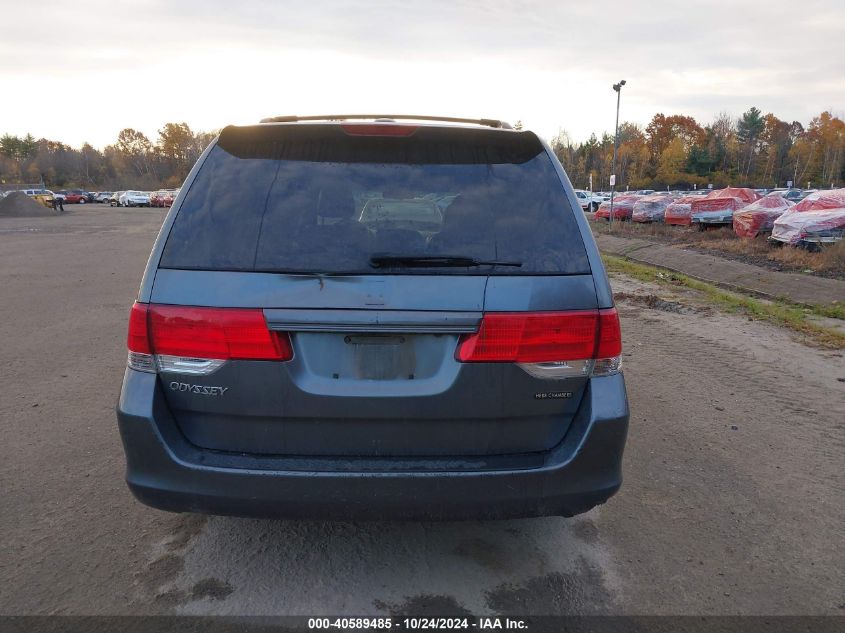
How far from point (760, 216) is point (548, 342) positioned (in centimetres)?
1928

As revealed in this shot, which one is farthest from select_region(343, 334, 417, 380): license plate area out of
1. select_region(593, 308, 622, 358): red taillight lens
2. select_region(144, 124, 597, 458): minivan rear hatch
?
select_region(593, 308, 622, 358): red taillight lens

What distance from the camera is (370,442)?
2.34 m

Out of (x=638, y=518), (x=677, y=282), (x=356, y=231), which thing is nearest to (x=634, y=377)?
(x=638, y=518)

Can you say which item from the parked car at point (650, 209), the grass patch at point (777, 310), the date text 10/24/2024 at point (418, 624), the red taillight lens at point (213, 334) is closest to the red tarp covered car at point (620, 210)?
the parked car at point (650, 209)

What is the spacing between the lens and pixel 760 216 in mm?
18453

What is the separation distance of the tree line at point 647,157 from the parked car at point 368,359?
103183 mm

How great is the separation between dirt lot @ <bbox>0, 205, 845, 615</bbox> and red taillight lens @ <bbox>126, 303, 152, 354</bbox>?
3.63 feet

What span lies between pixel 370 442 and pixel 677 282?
11.1 metres

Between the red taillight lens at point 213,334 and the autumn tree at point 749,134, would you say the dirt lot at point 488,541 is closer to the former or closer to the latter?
the red taillight lens at point 213,334

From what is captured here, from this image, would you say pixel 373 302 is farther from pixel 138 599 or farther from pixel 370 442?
pixel 138 599

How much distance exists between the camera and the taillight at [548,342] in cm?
227

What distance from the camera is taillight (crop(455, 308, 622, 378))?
2.27 m

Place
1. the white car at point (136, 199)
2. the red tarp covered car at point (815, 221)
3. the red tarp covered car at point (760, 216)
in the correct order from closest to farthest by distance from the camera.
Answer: the red tarp covered car at point (815, 221) < the red tarp covered car at point (760, 216) < the white car at point (136, 199)

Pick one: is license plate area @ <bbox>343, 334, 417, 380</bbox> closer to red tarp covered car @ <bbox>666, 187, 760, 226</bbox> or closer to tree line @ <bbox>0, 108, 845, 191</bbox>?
red tarp covered car @ <bbox>666, 187, 760, 226</bbox>
